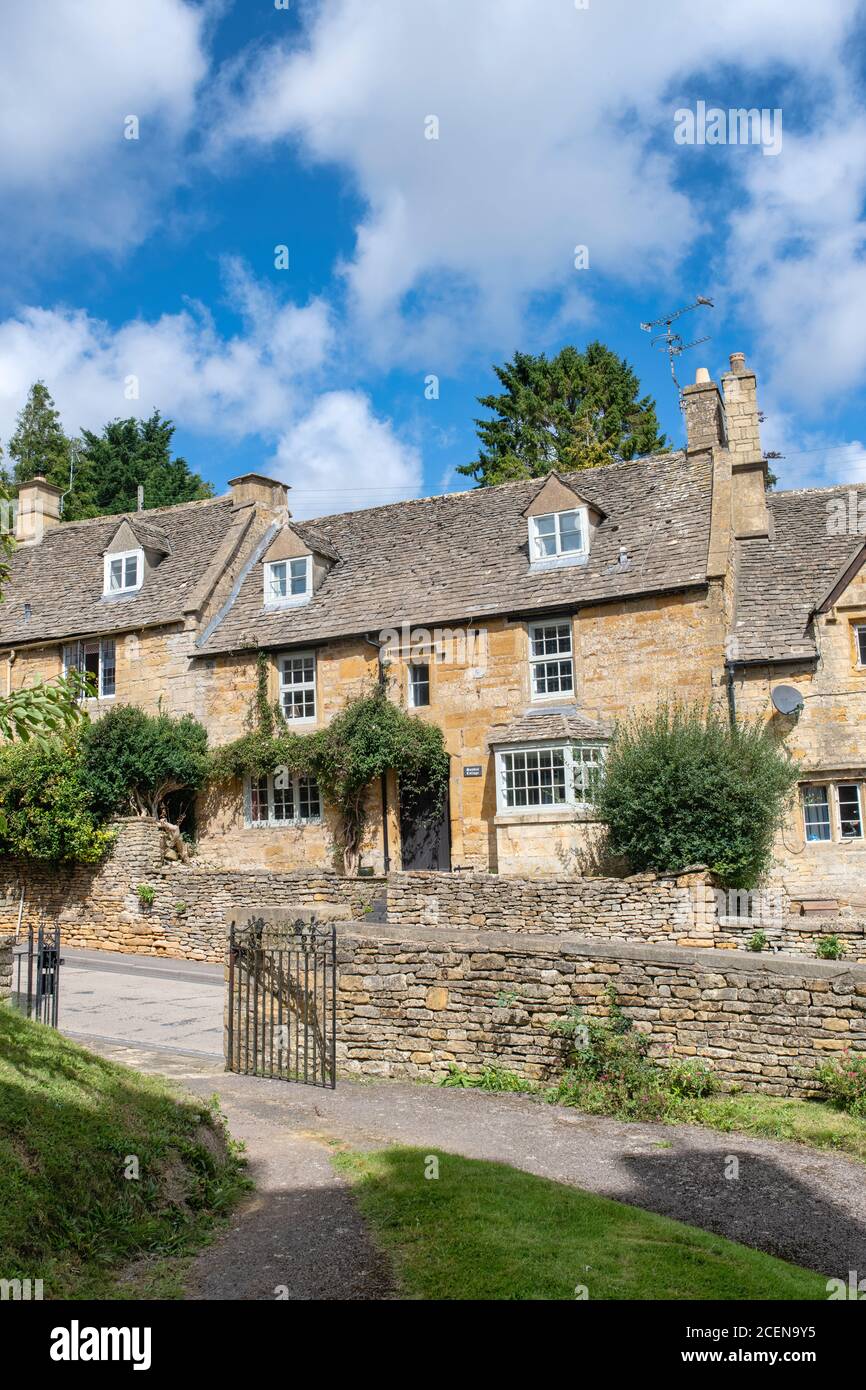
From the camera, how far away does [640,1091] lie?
35.7ft

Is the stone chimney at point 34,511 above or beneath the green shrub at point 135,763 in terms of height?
above

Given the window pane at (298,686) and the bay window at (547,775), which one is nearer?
the bay window at (547,775)

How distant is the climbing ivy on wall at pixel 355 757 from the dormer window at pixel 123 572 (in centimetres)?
712

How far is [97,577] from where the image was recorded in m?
31.2

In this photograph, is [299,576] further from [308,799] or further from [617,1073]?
[617,1073]

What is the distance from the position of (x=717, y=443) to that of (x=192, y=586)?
13970 millimetres

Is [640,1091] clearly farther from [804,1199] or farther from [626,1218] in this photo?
[626,1218]

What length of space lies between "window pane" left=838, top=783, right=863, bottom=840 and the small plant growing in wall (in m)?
7.61

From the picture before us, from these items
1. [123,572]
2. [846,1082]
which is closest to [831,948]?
[846,1082]

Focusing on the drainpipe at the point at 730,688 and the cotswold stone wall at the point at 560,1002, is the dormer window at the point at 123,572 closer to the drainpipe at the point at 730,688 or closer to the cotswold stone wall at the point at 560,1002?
the drainpipe at the point at 730,688

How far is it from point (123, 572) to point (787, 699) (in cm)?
1869

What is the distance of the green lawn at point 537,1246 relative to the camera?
6.09 meters

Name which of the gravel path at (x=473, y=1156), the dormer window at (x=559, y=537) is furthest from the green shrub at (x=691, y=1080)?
the dormer window at (x=559, y=537)
